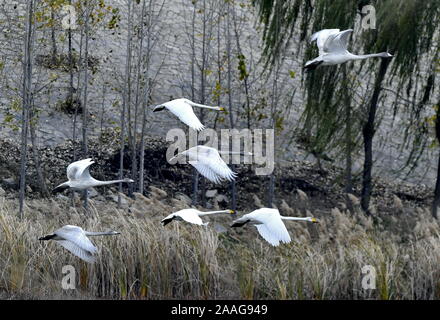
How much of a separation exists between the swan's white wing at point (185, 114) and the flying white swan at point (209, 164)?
1.27 feet

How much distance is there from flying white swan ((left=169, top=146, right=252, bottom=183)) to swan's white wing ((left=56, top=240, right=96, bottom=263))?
4.93 ft

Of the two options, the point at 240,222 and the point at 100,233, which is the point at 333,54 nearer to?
the point at 240,222

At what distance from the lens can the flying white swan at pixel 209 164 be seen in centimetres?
1048

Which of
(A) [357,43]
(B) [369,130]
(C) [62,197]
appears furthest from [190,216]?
(C) [62,197]

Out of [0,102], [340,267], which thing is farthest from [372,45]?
[0,102]

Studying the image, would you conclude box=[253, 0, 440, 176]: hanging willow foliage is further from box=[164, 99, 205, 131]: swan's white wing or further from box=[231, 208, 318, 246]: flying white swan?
box=[231, 208, 318, 246]: flying white swan

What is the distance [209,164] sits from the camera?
10.6 meters

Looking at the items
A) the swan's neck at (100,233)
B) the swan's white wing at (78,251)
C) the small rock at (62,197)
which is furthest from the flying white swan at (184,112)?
the small rock at (62,197)

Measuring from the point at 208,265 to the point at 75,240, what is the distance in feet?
5.10

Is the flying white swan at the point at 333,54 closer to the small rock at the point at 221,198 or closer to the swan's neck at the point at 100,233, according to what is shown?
the swan's neck at the point at 100,233

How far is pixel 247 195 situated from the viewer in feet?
61.4

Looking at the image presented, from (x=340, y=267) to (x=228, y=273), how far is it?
126cm

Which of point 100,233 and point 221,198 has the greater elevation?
point 100,233
